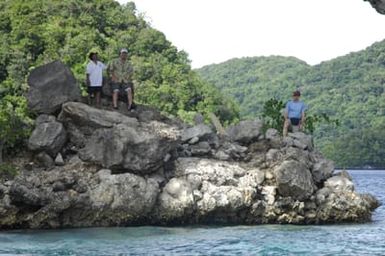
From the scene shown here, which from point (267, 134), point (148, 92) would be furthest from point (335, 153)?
point (267, 134)

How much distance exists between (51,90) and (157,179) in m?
3.74

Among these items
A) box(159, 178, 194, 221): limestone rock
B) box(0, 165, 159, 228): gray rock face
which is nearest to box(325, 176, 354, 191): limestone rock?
box(159, 178, 194, 221): limestone rock

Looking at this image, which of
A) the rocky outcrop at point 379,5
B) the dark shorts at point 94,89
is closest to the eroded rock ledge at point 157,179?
the dark shorts at point 94,89

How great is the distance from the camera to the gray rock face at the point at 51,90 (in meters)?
17.9

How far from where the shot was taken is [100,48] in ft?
177

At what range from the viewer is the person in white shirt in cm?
1800

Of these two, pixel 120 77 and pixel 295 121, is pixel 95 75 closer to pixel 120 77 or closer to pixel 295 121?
pixel 120 77

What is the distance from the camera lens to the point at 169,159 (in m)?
17.6

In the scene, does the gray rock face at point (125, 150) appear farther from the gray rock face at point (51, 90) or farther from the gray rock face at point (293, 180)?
the gray rock face at point (293, 180)

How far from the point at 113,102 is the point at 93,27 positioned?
4068 centimetres

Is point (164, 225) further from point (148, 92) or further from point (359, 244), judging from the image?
point (148, 92)

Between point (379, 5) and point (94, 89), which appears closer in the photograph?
point (379, 5)

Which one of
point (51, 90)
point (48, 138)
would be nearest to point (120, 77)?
point (51, 90)

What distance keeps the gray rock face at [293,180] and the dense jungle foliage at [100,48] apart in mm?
16285
